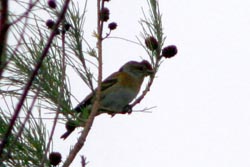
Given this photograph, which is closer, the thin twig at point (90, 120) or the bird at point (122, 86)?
the thin twig at point (90, 120)

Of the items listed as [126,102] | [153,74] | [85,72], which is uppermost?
[85,72]

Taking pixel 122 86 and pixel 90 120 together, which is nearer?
pixel 90 120

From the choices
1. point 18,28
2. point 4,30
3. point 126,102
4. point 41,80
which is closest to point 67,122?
point 41,80

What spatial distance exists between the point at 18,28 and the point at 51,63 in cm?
33

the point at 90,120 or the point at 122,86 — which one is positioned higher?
the point at 90,120

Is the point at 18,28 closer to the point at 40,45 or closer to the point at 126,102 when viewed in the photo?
the point at 40,45

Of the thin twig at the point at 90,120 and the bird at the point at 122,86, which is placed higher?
the thin twig at the point at 90,120

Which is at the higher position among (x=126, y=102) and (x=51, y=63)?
(x=51, y=63)

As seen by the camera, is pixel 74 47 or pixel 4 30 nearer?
pixel 4 30

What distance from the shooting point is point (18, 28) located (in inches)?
79.4

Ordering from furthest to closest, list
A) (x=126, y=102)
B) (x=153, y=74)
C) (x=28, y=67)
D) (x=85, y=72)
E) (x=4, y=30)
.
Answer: (x=126, y=102)
(x=153, y=74)
(x=85, y=72)
(x=28, y=67)
(x=4, y=30)

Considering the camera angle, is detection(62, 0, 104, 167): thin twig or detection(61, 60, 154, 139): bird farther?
detection(61, 60, 154, 139): bird

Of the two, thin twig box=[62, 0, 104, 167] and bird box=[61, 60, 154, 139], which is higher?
thin twig box=[62, 0, 104, 167]

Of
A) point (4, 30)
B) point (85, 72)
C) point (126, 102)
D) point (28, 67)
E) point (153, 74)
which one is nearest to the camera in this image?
point (4, 30)
